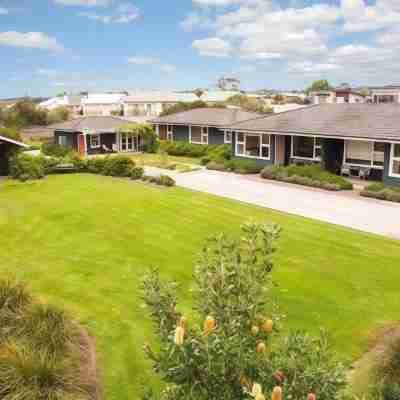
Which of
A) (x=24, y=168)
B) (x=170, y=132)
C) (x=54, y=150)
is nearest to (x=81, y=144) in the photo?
(x=54, y=150)

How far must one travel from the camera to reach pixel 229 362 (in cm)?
352

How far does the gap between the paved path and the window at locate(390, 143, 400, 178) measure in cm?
253

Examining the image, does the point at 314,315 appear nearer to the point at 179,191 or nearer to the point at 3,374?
the point at 3,374

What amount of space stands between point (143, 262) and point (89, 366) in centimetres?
482

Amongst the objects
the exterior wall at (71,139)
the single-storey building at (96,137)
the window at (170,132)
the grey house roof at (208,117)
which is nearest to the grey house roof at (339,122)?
the grey house roof at (208,117)

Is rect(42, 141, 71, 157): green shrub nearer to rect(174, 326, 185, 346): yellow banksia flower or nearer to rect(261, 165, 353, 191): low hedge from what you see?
rect(261, 165, 353, 191): low hedge

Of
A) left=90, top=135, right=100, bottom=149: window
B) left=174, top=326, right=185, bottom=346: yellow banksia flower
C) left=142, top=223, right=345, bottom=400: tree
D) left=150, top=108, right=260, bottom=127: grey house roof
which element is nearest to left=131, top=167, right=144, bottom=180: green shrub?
left=150, top=108, right=260, bottom=127: grey house roof

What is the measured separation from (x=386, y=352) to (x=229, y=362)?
14.7 ft

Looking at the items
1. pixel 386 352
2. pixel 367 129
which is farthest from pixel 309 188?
pixel 386 352

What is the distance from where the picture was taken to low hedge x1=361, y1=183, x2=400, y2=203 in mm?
20078

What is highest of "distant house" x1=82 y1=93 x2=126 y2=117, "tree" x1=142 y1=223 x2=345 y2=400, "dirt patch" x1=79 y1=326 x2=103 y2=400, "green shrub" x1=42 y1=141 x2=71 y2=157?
"distant house" x1=82 y1=93 x2=126 y2=117

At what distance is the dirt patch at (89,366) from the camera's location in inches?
254

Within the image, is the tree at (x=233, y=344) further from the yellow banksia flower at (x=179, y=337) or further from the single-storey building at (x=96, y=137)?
the single-storey building at (x=96, y=137)

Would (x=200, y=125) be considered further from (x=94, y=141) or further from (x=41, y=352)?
(x=41, y=352)
